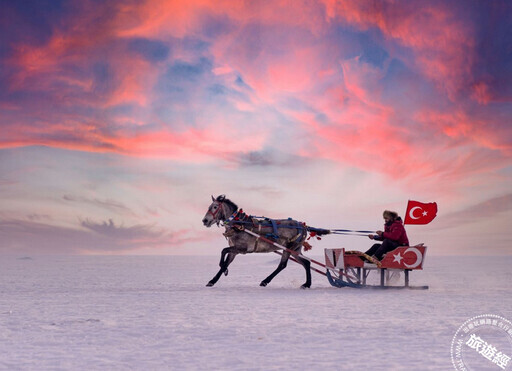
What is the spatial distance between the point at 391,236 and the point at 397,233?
0.58 ft

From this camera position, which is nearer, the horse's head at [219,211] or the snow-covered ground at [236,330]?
the snow-covered ground at [236,330]

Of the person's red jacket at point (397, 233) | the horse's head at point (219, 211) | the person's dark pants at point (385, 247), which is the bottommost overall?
the person's dark pants at point (385, 247)

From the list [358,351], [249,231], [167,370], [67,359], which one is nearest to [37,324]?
[67,359]

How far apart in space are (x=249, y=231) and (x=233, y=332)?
8509 mm

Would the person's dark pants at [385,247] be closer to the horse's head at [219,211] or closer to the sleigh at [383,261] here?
the sleigh at [383,261]

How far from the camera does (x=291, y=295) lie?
49.1 feet

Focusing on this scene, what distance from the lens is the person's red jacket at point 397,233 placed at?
16.4 meters

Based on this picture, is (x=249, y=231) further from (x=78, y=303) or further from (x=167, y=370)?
(x=167, y=370)

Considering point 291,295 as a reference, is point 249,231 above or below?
above

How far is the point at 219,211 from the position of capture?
57.0 ft
